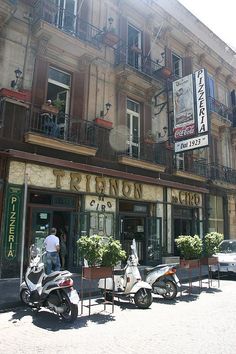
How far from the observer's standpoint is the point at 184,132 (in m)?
14.8

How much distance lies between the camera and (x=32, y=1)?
11.7 meters

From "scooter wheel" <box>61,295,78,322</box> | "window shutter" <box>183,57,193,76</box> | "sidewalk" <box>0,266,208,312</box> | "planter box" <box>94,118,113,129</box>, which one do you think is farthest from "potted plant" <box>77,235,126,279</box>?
"window shutter" <box>183,57,193,76</box>

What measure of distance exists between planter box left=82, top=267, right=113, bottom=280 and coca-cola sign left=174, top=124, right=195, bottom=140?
8982 millimetres

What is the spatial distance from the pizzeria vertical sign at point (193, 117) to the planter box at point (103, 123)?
351 centimetres

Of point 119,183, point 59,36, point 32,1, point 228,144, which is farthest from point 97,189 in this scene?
point 228,144

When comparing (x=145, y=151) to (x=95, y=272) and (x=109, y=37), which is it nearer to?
(x=109, y=37)

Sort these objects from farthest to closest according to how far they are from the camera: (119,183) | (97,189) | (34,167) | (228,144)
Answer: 1. (228,144)
2. (119,183)
3. (97,189)
4. (34,167)

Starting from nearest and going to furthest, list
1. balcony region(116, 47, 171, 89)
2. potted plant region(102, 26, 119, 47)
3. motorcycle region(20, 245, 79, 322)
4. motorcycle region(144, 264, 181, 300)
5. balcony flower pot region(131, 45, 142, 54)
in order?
motorcycle region(20, 245, 79, 322) → motorcycle region(144, 264, 181, 300) → potted plant region(102, 26, 119, 47) → balcony region(116, 47, 171, 89) → balcony flower pot region(131, 45, 142, 54)

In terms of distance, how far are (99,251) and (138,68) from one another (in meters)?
10.9

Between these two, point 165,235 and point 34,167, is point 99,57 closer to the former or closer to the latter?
point 34,167

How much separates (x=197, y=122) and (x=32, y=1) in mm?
8028

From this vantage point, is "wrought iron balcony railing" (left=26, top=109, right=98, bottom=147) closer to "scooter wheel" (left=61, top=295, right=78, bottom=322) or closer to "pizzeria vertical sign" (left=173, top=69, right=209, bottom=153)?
"pizzeria vertical sign" (left=173, top=69, right=209, bottom=153)

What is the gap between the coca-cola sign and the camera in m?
14.5

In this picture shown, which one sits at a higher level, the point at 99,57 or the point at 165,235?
the point at 99,57
